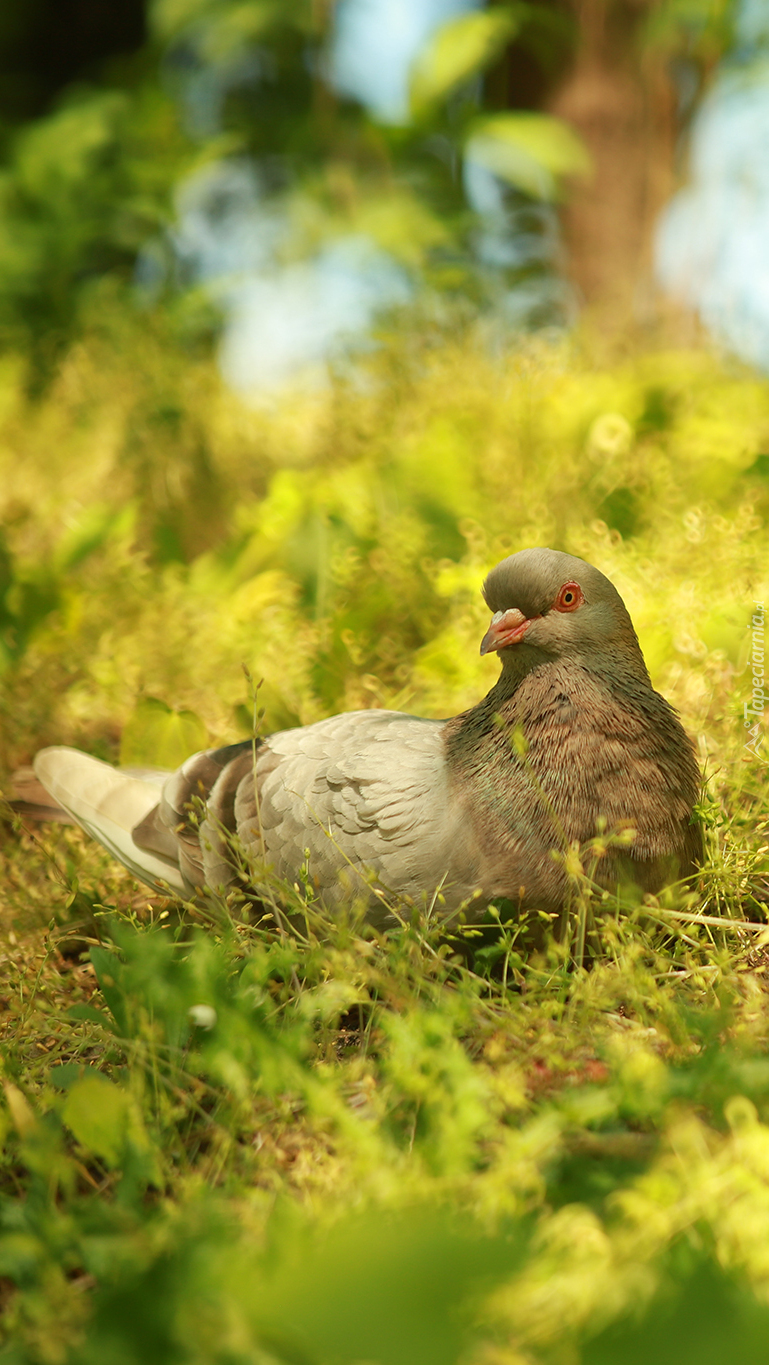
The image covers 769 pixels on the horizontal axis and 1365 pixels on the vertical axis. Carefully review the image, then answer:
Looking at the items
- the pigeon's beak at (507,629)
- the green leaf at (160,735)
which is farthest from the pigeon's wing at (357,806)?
the green leaf at (160,735)

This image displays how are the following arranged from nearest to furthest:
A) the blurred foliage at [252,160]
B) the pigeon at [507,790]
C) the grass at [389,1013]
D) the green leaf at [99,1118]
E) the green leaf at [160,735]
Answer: the grass at [389,1013]
the green leaf at [99,1118]
the pigeon at [507,790]
the green leaf at [160,735]
the blurred foliage at [252,160]

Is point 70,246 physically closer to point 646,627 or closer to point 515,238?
point 515,238

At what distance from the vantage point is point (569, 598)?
2.16 metres

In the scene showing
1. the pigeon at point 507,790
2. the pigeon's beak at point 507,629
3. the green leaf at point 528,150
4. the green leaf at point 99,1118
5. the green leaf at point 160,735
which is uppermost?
the green leaf at point 528,150

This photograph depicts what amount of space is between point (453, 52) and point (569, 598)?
5.02 metres

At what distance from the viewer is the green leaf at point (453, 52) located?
5840mm

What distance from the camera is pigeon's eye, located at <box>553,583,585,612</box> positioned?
2.14 meters

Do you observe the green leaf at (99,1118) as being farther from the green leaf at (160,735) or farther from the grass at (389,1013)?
the green leaf at (160,735)

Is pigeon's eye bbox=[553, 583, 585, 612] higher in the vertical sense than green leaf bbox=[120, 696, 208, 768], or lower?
higher

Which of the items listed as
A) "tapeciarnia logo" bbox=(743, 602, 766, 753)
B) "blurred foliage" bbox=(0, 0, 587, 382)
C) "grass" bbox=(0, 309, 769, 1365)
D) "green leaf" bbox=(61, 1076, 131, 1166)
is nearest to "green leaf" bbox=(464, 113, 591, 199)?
"blurred foliage" bbox=(0, 0, 587, 382)

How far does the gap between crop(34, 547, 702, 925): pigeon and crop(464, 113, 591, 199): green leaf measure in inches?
186

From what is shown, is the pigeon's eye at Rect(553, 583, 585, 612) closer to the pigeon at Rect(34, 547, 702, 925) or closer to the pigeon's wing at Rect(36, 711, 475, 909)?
the pigeon at Rect(34, 547, 702, 925)

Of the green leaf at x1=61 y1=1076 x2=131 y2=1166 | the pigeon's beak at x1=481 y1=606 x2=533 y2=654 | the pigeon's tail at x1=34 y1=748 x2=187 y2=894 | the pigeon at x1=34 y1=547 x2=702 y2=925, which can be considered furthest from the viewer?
the pigeon's tail at x1=34 y1=748 x2=187 y2=894

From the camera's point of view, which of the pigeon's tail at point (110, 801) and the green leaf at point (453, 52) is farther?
the green leaf at point (453, 52)
